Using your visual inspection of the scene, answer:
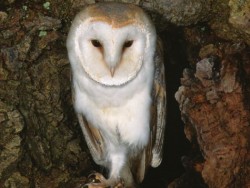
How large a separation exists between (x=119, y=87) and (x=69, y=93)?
585 millimetres

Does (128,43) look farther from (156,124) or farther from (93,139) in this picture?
(93,139)

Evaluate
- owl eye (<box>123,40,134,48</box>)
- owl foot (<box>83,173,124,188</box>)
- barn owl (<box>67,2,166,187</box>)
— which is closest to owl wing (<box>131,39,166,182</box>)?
barn owl (<box>67,2,166,187</box>)

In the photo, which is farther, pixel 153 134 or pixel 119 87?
pixel 153 134

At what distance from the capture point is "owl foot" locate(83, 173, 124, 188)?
2.53 m

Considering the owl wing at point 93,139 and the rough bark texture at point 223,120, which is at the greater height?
the rough bark texture at point 223,120

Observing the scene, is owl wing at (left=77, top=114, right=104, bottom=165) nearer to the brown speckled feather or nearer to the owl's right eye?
the brown speckled feather

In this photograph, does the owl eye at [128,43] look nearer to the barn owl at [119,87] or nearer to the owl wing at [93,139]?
the barn owl at [119,87]

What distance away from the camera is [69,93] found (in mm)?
2682

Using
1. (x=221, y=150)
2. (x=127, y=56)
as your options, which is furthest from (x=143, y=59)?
(x=221, y=150)

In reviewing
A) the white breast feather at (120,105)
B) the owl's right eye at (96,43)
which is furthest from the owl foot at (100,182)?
the owl's right eye at (96,43)

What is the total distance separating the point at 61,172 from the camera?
8.60 feet

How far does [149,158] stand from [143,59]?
66 cm

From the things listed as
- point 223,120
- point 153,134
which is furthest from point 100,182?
point 223,120

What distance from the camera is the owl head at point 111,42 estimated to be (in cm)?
195
